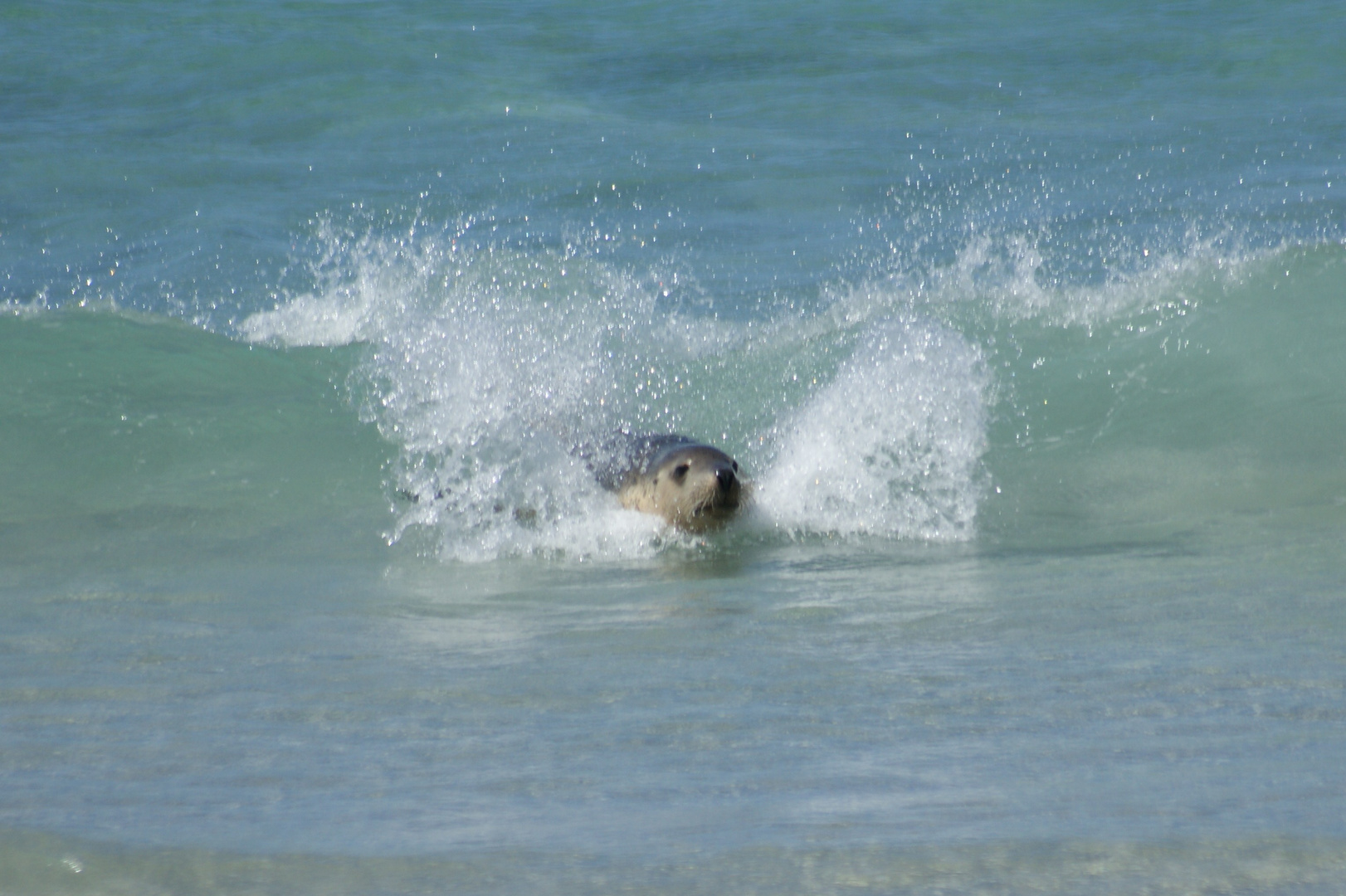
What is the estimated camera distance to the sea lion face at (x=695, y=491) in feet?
20.5

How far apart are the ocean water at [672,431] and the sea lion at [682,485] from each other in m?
0.11

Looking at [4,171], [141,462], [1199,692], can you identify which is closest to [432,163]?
[4,171]

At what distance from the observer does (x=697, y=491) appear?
6273 millimetres

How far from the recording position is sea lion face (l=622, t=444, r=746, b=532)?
6262mm

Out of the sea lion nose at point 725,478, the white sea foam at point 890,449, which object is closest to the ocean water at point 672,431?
the white sea foam at point 890,449

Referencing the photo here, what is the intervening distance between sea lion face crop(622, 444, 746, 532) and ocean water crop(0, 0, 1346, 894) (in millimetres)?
111

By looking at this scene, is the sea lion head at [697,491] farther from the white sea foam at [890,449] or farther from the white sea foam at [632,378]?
the white sea foam at [890,449]

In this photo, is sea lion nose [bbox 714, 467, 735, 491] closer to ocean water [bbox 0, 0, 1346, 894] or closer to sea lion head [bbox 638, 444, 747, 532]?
sea lion head [bbox 638, 444, 747, 532]

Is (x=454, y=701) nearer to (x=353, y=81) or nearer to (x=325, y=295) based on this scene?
(x=325, y=295)

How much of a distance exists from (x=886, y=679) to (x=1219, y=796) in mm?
1074

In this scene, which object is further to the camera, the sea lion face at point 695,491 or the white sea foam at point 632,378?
the white sea foam at point 632,378

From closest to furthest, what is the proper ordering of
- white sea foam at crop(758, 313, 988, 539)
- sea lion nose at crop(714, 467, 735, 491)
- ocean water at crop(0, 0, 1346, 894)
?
1. ocean water at crop(0, 0, 1346, 894)
2. sea lion nose at crop(714, 467, 735, 491)
3. white sea foam at crop(758, 313, 988, 539)

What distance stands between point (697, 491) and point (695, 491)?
0.01 metres

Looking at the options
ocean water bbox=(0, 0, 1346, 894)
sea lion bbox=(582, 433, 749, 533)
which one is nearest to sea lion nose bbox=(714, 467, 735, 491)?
sea lion bbox=(582, 433, 749, 533)
